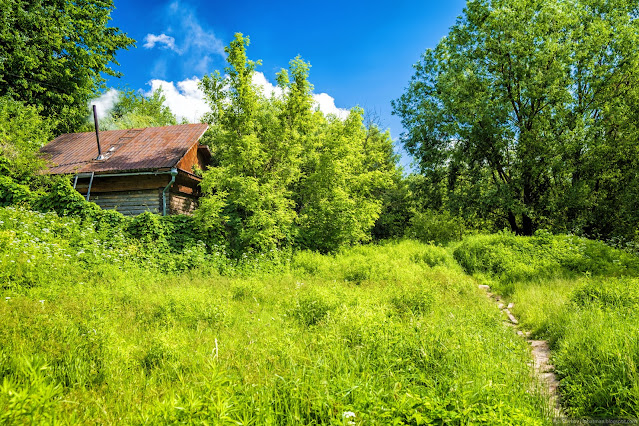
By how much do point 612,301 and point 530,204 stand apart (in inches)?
511

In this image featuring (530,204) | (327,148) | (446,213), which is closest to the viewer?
(327,148)

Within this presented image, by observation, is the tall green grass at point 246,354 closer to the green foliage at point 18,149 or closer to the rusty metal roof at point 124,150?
the green foliage at point 18,149

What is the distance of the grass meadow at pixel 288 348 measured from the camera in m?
2.79

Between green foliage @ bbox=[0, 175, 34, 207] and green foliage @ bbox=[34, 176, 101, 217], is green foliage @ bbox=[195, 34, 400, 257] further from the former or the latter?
green foliage @ bbox=[0, 175, 34, 207]

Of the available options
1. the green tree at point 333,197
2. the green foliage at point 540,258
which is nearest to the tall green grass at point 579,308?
the green foliage at point 540,258

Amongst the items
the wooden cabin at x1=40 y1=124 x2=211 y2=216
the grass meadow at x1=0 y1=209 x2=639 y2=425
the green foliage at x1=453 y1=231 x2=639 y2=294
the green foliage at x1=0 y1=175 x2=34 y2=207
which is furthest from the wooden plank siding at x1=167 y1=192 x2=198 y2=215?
the green foliage at x1=453 y1=231 x2=639 y2=294

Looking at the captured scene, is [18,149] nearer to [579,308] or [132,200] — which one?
[132,200]

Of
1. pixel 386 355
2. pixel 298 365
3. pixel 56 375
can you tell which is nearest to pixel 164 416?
pixel 298 365

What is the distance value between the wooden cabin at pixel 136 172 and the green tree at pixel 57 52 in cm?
510

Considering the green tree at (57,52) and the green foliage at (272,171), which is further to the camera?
the green tree at (57,52)

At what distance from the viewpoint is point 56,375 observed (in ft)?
11.8

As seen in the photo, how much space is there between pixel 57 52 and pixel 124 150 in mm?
10655

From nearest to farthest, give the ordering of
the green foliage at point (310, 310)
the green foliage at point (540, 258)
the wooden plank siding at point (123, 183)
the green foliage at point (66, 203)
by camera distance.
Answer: the green foliage at point (310, 310) < the green foliage at point (540, 258) < the green foliage at point (66, 203) < the wooden plank siding at point (123, 183)

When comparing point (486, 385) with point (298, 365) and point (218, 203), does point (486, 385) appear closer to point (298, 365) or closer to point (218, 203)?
point (298, 365)
